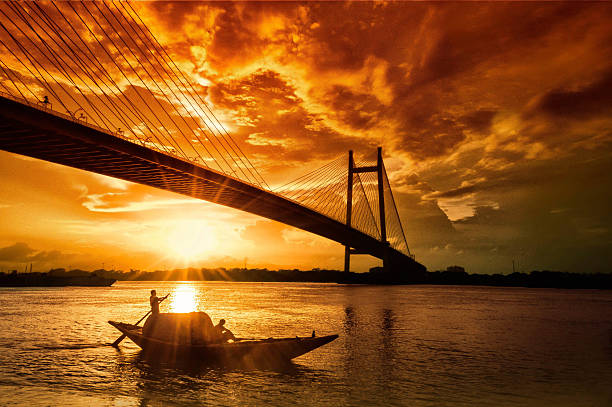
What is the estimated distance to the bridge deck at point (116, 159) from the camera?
81.9ft

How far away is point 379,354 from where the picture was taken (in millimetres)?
17422

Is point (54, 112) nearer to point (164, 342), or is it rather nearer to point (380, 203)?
point (164, 342)

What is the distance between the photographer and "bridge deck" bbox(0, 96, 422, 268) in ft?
81.9

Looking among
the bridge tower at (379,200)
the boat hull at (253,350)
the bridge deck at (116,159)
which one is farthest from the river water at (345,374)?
the bridge tower at (379,200)

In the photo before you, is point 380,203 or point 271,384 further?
point 380,203

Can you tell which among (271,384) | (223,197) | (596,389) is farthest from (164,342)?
(223,197)

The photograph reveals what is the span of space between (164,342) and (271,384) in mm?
4722

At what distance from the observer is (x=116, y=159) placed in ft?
102

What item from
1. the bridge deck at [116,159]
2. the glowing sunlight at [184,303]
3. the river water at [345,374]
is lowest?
the river water at [345,374]

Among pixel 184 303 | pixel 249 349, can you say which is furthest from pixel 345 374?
pixel 184 303

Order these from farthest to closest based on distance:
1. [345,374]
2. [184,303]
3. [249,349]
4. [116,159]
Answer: [184,303] < [116,159] < [249,349] < [345,374]

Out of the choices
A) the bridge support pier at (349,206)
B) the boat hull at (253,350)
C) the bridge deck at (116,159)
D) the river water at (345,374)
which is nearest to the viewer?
the river water at (345,374)

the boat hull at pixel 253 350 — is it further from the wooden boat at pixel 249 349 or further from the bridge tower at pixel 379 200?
the bridge tower at pixel 379 200

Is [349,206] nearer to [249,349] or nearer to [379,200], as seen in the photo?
[379,200]
